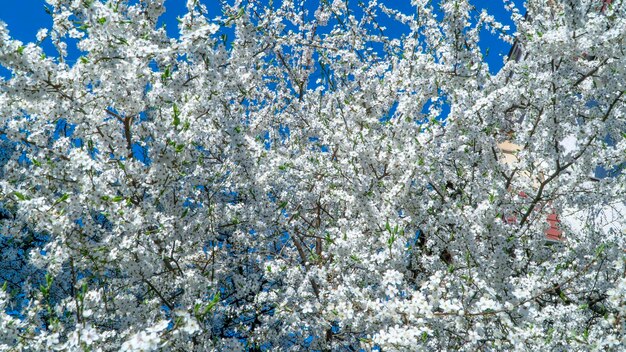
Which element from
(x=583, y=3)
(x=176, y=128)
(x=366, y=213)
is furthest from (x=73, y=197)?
(x=583, y=3)

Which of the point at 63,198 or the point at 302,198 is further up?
the point at 302,198

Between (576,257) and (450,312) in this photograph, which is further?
(576,257)

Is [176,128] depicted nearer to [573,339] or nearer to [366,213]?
[366,213]

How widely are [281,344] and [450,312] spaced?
12.2 feet

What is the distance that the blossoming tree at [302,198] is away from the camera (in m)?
5.32

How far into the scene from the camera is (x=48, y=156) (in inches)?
229

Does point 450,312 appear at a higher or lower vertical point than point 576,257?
lower

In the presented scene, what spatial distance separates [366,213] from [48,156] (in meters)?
3.73

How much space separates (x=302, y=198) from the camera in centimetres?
836

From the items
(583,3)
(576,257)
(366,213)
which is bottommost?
(576,257)

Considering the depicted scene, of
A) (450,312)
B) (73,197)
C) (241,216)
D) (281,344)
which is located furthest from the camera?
(281,344)

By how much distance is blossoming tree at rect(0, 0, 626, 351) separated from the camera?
17.5ft

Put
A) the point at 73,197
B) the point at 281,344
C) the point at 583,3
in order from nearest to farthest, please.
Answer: the point at 73,197 → the point at 583,3 → the point at 281,344

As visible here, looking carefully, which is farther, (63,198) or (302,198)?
(302,198)
